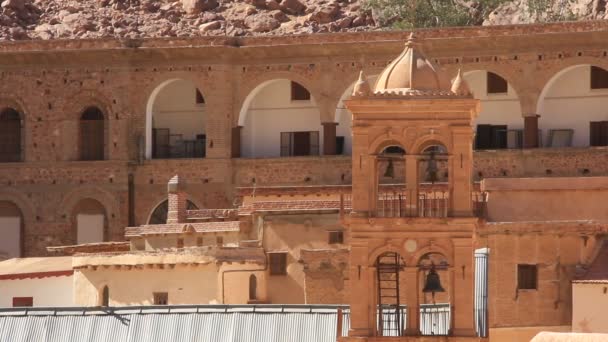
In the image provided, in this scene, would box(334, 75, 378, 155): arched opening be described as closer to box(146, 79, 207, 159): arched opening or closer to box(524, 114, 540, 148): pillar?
box(146, 79, 207, 159): arched opening

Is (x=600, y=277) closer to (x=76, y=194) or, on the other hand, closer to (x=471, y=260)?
(x=471, y=260)

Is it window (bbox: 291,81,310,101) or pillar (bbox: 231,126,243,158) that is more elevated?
window (bbox: 291,81,310,101)

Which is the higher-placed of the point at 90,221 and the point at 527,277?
the point at 90,221

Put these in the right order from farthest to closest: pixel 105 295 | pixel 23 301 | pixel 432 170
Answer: pixel 23 301 → pixel 105 295 → pixel 432 170

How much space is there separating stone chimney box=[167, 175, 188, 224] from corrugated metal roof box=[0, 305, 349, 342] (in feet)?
55.2

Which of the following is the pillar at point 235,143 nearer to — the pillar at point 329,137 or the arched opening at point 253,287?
the pillar at point 329,137

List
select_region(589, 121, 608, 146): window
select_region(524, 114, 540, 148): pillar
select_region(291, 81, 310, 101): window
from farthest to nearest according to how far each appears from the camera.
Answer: select_region(291, 81, 310, 101): window → select_region(589, 121, 608, 146): window → select_region(524, 114, 540, 148): pillar

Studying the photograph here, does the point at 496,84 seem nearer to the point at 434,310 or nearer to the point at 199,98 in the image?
the point at 199,98

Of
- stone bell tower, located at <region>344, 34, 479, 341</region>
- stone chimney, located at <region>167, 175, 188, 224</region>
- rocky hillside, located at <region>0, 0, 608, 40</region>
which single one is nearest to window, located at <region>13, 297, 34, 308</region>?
stone chimney, located at <region>167, 175, 188, 224</region>

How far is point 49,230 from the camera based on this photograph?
223ft

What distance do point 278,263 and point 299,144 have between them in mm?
13317

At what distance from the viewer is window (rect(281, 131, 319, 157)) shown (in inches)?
2707

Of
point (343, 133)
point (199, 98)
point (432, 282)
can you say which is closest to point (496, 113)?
point (343, 133)

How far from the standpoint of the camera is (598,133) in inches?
2621
